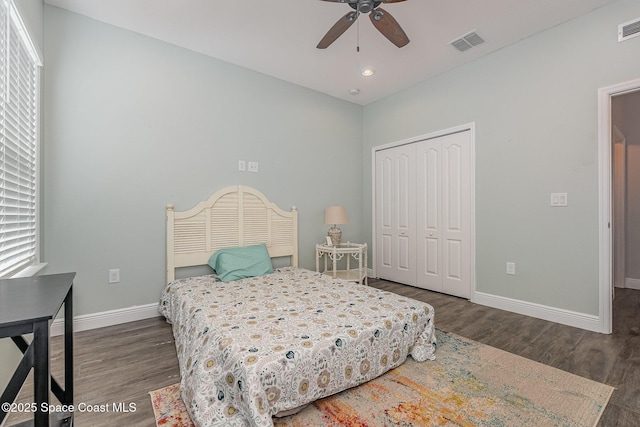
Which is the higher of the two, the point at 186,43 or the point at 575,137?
the point at 186,43

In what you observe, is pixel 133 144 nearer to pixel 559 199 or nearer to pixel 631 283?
pixel 559 199

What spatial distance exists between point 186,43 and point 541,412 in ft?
13.3

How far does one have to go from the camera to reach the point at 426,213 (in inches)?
157

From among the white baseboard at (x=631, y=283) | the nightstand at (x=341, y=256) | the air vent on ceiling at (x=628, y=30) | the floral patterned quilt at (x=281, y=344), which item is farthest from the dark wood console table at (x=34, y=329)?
the white baseboard at (x=631, y=283)

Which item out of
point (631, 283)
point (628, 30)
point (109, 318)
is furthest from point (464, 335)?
point (631, 283)

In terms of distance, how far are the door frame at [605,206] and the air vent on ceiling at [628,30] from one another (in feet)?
1.30

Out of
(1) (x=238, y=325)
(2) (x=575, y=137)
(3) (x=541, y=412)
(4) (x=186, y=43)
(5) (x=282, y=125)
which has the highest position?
(4) (x=186, y=43)

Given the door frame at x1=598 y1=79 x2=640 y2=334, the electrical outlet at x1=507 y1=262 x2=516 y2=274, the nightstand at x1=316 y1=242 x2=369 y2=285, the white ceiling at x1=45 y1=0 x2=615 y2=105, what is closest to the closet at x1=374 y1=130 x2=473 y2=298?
the electrical outlet at x1=507 y1=262 x2=516 y2=274

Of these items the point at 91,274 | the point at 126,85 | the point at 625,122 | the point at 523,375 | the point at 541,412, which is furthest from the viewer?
the point at 625,122

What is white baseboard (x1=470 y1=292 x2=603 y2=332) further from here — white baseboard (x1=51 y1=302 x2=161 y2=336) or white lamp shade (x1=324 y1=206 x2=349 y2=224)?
white baseboard (x1=51 y1=302 x2=161 y2=336)

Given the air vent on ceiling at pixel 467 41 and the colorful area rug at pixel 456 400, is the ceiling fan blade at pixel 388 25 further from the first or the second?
the colorful area rug at pixel 456 400

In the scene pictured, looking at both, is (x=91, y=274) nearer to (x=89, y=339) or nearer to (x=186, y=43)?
(x=89, y=339)

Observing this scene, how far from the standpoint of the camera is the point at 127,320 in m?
2.83

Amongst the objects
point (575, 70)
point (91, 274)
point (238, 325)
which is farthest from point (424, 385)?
point (575, 70)
